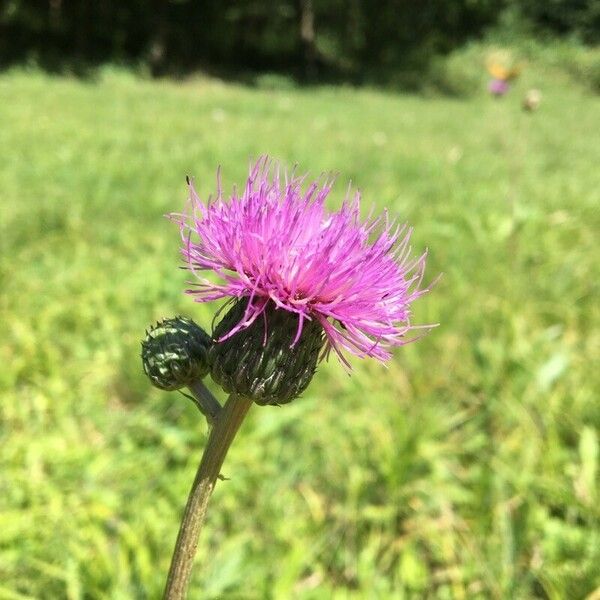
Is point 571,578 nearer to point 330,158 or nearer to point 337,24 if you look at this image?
point 330,158

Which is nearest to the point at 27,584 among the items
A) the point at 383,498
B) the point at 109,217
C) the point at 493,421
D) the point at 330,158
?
the point at 383,498

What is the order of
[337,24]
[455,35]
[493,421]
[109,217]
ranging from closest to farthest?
1. [493,421]
2. [109,217]
3. [337,24]
4. [455,35]

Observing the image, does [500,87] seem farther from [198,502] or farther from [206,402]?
[198,502]

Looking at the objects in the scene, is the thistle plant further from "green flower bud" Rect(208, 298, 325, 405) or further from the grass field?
the grass field

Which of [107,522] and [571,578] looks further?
[107,522]

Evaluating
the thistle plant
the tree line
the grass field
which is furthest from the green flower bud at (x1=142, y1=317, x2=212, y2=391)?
the tree line

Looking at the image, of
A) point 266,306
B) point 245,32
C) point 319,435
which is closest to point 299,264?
point 266,306

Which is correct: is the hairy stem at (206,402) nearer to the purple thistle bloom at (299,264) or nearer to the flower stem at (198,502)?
the flower stem at (198,502)
